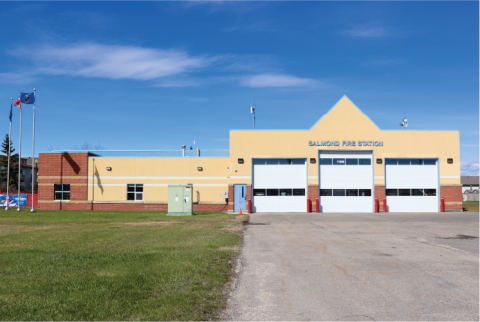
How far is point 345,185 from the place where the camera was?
35250 mm

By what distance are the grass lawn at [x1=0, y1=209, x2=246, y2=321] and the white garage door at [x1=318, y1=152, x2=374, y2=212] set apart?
22.8 metres

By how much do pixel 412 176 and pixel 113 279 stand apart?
33073 mm

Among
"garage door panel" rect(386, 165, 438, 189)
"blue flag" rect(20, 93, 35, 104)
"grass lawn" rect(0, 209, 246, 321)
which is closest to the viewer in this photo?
"grass lawn" rect(0, 209, 246, 321)

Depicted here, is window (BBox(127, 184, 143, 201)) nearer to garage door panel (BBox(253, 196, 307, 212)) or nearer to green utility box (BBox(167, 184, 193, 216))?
green utility box (BBox(167, 184, 193, 216))

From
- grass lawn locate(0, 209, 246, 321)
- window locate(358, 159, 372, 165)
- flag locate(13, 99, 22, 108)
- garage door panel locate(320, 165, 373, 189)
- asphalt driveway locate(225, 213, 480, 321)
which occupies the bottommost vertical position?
asphalt driveway locate(225, 213, 480, 321)

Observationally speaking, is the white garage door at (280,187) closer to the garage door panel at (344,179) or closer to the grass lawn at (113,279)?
the garage door panel at (344,179)

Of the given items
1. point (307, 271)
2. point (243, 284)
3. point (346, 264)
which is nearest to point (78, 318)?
point (243, 284)

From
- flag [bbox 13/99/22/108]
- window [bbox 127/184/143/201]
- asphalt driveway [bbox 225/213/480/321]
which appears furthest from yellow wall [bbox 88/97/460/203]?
asphalt driveway [bbox 225/213/480/321]

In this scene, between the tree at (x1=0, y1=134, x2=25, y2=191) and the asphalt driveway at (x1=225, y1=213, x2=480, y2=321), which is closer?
the asphalt driveway at (x1=225, y1=213, x2=480, y2=321)

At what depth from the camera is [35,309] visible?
6.02 m

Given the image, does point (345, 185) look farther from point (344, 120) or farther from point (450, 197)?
point (450, 197)

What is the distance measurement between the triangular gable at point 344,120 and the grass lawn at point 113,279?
23.7 metres

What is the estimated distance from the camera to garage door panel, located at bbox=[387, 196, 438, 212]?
116 ft

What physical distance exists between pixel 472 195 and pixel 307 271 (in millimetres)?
89914
